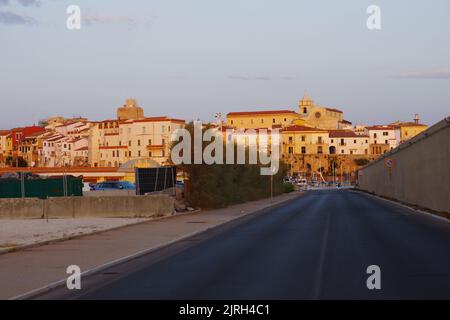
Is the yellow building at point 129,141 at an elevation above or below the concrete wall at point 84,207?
above

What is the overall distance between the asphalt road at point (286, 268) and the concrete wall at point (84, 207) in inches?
551

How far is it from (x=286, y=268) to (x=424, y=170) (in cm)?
3410

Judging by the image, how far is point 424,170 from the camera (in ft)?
161

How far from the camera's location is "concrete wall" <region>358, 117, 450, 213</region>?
40.3 meters

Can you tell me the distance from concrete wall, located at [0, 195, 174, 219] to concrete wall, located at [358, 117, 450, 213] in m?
15.1

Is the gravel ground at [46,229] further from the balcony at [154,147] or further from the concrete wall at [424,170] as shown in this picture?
the balcony at [154,147]

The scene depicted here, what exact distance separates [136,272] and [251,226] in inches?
672

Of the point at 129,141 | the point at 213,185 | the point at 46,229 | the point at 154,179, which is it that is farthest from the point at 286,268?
the point at 129,141

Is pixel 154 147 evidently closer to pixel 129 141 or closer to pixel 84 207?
pixel 129 141

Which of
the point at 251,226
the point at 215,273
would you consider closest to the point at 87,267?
the point at 215,273

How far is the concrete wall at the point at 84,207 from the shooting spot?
41.8 meters
